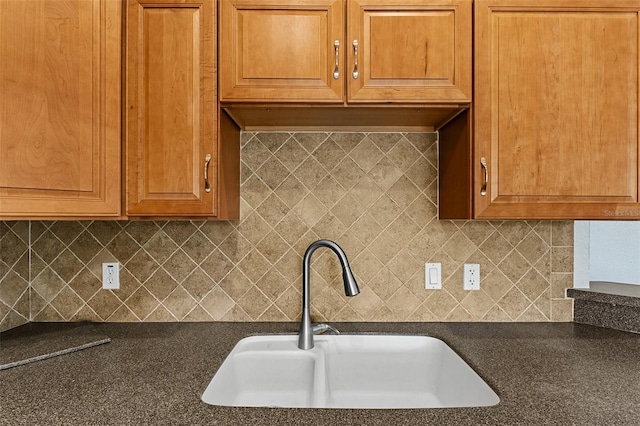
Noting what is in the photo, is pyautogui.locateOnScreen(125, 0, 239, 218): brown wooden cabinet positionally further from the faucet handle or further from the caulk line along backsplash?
the faucet handle

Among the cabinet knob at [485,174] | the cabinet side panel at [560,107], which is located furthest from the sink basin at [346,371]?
the cabinet side panel at [560,107]

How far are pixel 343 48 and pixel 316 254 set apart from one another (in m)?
0.79

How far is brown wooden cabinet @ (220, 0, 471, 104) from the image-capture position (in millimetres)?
1202

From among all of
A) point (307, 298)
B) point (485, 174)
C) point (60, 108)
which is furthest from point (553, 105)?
point (60, 108)

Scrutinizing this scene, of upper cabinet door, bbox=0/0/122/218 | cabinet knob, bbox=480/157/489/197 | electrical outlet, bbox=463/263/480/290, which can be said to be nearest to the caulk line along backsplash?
electrical outlet, bbox=463/263/480/290

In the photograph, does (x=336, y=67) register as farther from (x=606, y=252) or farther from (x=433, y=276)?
(x=606, y=252)

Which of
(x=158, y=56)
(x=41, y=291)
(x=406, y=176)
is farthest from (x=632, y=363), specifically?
(x=41, y=291)

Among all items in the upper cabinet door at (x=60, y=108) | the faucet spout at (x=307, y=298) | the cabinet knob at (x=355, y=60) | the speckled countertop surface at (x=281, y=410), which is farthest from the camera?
the faucet spout at (x=307, y=298)

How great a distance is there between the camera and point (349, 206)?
1550mm

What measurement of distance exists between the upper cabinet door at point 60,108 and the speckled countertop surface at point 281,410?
1.50 ft

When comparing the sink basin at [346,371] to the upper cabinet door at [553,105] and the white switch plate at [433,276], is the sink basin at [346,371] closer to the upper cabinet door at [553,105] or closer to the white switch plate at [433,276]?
the white switch plate at [433,276]

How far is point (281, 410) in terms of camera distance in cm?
85

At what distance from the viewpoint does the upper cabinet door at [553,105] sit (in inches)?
47.4

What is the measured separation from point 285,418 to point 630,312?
1.35 m
